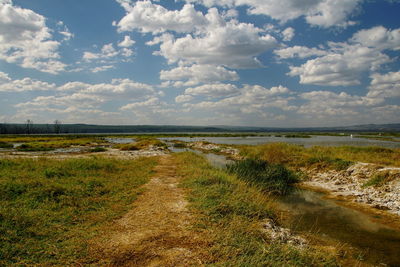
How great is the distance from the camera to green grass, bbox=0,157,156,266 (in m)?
5.57

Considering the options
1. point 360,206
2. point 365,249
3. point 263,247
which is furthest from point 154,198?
point 360,206

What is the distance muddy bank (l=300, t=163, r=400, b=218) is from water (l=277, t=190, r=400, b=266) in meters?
2.00

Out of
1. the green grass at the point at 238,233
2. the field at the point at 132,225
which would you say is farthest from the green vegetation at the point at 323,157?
the green grass at the point at 238,233

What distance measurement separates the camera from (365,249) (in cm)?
812

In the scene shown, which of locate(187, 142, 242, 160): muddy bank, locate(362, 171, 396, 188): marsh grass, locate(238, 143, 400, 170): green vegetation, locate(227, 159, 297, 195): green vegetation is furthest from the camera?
locate(187, 142, 242, 160): muddy bank

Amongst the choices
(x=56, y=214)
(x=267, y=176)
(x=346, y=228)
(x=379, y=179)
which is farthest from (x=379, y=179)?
(x=56, y=214)

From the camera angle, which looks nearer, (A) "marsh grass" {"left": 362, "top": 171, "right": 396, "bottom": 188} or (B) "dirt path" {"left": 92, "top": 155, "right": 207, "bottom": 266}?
(B) "dirt path" {"left": 92, "top": 155, "right": 207, "bottom": 266}

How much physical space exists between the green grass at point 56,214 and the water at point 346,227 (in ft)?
24.0

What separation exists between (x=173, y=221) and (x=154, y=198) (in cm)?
294

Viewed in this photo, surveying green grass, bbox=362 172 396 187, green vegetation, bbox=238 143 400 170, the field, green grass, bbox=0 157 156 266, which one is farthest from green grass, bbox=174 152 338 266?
green vegetation, bbox=238 143 400 170

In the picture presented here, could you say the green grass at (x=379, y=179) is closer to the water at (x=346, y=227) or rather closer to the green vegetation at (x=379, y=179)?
the green vegetation at (x=379, y=179)

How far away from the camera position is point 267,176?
17.4 meters

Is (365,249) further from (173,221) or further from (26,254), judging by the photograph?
(26,254)

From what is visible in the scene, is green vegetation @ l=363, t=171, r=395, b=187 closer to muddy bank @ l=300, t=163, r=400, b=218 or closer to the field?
muddy bank @ l=300, t=163, r=400, b=218
